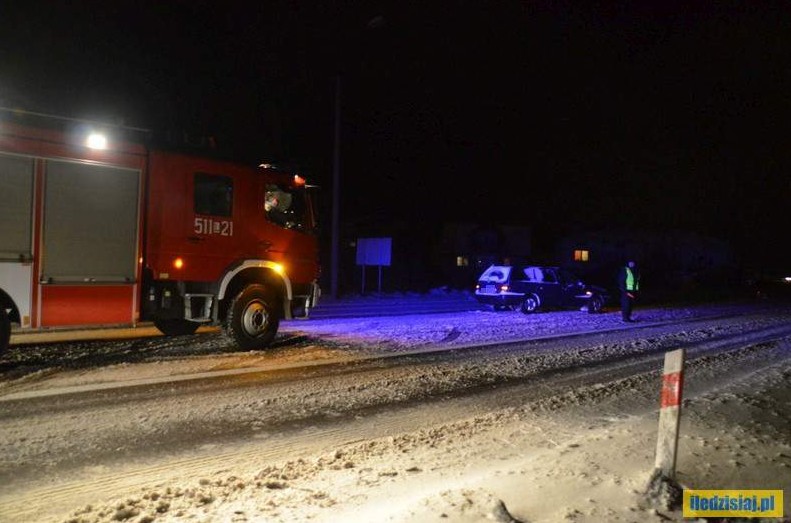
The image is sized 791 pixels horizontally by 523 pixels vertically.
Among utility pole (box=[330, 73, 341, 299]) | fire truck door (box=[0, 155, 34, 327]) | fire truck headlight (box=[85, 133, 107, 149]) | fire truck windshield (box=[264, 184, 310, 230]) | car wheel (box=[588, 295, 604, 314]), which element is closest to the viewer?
fire truck door (box=[0, 155, 34, 327])

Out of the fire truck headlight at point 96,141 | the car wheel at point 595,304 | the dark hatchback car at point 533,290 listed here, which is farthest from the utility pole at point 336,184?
the fire truck headlight at point 96,141

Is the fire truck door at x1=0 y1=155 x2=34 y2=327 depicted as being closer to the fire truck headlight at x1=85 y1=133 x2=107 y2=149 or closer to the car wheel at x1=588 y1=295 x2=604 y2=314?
the fire truck headlight at x1=85 y1=133 x2=107 y2=149

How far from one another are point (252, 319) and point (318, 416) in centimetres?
Result: 418

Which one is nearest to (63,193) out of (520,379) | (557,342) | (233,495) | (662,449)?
(233,495)

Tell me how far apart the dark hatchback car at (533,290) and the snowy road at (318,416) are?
602 cm

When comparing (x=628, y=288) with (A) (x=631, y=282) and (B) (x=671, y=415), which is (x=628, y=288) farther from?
(B) (x=671, y=415)

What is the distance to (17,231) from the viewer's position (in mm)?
8070

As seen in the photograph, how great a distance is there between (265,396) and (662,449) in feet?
14.9

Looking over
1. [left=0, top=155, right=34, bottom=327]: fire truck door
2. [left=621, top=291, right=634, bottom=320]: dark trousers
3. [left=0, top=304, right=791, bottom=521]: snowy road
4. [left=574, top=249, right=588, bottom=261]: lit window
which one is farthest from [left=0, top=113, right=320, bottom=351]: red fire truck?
[left=574, top=249, right=588, bottom=261]: lit window

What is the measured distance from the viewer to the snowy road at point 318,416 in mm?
4348

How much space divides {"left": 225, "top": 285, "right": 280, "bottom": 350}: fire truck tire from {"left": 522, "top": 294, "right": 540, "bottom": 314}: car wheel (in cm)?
997

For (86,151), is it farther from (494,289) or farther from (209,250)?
(494,289)

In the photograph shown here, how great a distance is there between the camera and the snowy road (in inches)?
171

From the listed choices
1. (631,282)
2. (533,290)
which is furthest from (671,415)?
(533,290)
